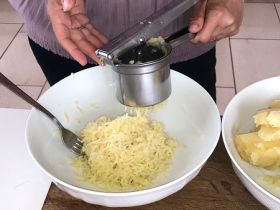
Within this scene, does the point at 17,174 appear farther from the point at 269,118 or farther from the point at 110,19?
the point at 269,118

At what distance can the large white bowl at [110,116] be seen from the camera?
62 centimetres

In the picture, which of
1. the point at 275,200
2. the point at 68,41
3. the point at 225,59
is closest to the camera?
the point at 275,200

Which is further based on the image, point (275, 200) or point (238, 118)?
point (238, 118)

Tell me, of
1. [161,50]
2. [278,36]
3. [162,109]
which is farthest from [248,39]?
[161,50]

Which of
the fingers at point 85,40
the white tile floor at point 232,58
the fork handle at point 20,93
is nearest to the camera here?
the fork handle at point 20,93

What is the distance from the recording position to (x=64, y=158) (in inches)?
30.9

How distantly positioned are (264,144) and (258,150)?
2cm

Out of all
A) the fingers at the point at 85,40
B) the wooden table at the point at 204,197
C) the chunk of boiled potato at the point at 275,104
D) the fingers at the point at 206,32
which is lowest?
the wooden table at the point at 204,197

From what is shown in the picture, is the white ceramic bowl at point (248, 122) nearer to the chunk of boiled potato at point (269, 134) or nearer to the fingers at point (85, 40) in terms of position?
the chunk of boiled potato at point (269, 134)

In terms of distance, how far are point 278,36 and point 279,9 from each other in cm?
45

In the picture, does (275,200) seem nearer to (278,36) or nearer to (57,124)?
(57,124)

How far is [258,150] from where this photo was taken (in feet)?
2.10

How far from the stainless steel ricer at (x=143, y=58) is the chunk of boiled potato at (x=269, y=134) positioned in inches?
9.8

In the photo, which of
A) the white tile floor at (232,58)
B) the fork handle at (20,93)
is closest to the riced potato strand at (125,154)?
the fork handle at (20,93)
